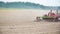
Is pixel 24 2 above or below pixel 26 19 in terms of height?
above

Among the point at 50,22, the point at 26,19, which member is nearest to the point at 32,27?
the point at 26,19

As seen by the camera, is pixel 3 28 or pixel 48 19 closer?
pixel 3 28

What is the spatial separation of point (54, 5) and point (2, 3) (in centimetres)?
54

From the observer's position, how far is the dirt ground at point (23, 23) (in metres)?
1.26

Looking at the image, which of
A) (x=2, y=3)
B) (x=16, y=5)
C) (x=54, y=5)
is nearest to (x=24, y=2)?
(x=16, y=5)

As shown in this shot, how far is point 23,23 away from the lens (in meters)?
1.30

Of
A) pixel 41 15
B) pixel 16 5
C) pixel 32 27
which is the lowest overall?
pixel 32 27

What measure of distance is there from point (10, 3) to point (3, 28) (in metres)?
0.26

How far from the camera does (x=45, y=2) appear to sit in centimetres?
134

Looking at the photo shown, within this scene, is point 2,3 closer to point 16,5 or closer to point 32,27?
point 16,5

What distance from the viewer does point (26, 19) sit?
1.31 m

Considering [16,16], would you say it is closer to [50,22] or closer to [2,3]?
[2,3]

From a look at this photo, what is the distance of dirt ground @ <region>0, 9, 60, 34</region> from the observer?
126 centimetres

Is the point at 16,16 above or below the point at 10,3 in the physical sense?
below
